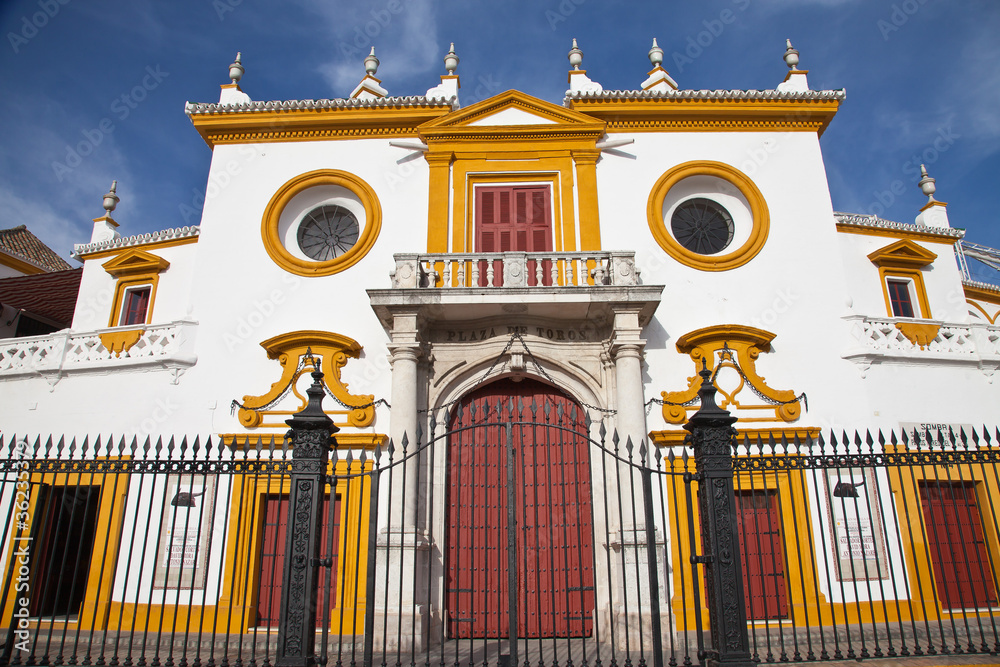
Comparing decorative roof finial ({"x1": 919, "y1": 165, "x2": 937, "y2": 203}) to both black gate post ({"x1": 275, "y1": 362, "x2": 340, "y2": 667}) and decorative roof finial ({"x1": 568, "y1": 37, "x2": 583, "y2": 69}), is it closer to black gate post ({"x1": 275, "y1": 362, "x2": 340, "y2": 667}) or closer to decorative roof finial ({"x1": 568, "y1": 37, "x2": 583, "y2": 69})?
decorative roof finial ({"x1": 568, "y1": 37, "x2": 583, "y2": 69})

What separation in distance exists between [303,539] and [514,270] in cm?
561

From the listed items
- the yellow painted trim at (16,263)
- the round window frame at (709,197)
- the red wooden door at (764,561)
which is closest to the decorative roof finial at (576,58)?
the round window frame at (709,197)

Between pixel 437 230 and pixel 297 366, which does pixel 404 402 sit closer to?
pixel 297 366

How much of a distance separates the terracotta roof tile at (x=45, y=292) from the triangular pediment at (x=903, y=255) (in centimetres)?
1666

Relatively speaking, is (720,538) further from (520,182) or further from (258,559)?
(520,182)

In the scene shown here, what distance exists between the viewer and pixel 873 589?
31.6 feet

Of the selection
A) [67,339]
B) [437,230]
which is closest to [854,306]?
[437,230]

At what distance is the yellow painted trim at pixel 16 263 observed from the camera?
18.0 m

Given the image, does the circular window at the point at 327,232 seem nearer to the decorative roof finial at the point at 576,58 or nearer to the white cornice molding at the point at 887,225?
the decorative roof finial at the point at 576,58

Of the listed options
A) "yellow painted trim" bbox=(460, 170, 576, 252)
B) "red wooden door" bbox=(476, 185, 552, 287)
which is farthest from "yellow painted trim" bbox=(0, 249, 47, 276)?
"red wooden door" bbox=(476, 185, 552, 287)

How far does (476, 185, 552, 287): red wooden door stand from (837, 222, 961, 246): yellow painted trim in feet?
19.1

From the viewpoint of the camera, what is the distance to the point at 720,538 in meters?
5.90

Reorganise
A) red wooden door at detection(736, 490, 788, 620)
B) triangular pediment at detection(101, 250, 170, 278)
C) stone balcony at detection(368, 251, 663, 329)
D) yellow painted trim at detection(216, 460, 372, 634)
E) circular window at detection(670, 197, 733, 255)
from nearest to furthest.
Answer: yellow painted trim at detection(216, 460, 372, 634)
red wooden door at detection(736, 490, 788, 620)
stone balcony at detection(368, 251, 663, 329)
circular window at detection(670, 197, 733, 255)
triangular pediment at detection(101, 250, 170, 278)

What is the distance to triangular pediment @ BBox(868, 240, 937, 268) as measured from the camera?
12.5 metres
